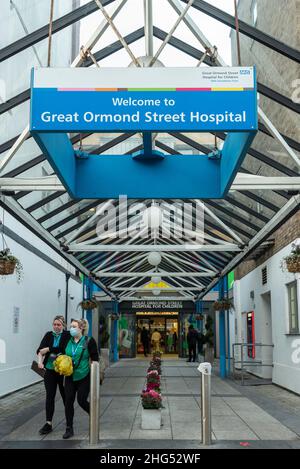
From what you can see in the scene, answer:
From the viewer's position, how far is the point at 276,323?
14.5 m

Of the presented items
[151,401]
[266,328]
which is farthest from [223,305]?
[151,401]

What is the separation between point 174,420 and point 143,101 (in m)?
5.35

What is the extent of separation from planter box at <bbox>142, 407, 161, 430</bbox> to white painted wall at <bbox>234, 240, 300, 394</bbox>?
17.7 feet

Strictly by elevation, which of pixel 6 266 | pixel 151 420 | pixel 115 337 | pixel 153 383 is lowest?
pixel 151 420

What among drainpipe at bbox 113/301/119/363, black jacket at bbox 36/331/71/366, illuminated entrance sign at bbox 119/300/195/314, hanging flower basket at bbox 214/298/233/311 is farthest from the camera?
illuminated entrance sign at bbox 119/300/195/314

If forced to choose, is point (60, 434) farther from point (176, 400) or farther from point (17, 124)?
point (17, 124)

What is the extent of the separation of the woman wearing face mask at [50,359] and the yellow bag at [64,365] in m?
0.35

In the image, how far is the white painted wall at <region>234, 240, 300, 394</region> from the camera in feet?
41.8

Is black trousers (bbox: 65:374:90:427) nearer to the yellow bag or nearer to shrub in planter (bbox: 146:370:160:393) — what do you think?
the yellow bag

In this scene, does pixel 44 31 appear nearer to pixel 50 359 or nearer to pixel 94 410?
pixel 50 359

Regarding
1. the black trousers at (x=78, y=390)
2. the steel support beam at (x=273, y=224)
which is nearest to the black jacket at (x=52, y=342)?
the black trousers at (x=78, y=390)

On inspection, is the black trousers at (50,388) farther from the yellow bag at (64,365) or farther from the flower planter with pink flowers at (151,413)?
the flower planter with pink flowers at (151,413)

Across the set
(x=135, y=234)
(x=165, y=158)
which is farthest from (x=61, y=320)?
(x=135, y=234)

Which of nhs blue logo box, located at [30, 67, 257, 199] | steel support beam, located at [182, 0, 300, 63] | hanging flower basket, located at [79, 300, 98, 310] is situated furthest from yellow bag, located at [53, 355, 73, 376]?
hanging flower basket, located at [79, 300, 98, 310]
